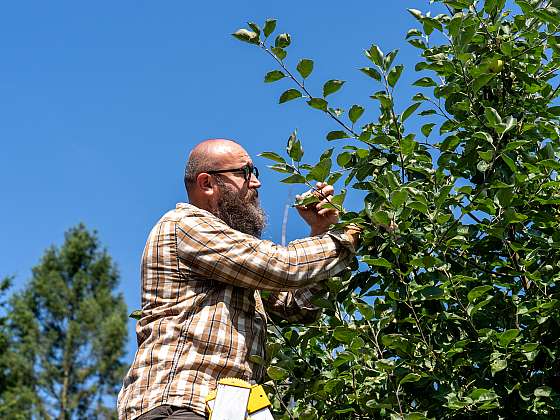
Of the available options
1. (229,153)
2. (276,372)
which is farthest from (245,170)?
(276,372)

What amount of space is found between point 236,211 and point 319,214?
0.34 m

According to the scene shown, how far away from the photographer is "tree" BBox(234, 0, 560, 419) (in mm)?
2439

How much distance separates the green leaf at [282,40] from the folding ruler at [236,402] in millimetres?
1128

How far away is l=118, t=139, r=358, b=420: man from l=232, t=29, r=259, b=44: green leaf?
21.8 inches

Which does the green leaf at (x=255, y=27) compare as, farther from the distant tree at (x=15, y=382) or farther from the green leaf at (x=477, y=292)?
the distant tree at (x=15, y=382)

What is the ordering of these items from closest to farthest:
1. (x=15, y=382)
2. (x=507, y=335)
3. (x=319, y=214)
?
(x=507, y=335) → (x=319, y=214) → (x=15, y=382)

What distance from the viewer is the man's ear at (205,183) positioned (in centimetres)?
305

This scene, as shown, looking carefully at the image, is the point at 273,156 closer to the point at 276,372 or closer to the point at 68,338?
the point at 276,372

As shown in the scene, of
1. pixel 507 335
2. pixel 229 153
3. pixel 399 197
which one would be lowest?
pixel 507 335

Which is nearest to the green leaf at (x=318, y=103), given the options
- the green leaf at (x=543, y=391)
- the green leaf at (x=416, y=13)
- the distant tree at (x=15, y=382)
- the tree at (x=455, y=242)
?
the tree at (x=455, y=242)

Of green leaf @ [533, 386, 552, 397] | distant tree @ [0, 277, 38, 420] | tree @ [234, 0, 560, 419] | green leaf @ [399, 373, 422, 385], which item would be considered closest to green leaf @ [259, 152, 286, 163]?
tree @ [234, 0, 560, 419]

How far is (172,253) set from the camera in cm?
281

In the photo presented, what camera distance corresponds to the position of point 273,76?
274cm

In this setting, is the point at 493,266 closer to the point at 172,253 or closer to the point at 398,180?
the point at 398,180
